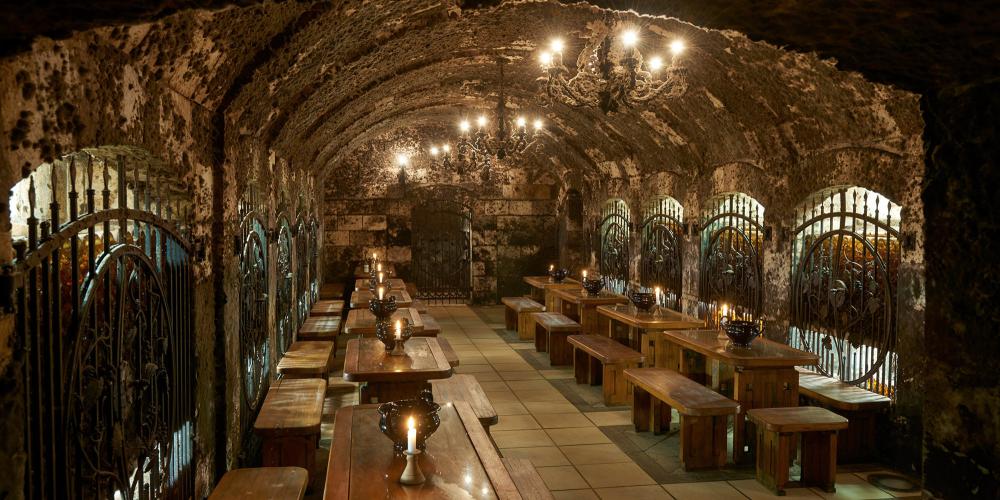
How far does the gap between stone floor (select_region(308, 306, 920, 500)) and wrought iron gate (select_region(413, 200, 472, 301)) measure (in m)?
6.09

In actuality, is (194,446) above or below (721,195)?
below

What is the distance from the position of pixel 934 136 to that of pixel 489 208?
1328 cm

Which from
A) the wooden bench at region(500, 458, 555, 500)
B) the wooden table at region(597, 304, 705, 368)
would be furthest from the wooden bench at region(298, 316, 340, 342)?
the wooden bench at region(500, 458, 555, 500)

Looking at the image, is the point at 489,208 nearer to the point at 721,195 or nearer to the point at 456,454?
the point at 721,195

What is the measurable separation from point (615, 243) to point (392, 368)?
25.5ft

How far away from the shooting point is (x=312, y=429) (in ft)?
16.1

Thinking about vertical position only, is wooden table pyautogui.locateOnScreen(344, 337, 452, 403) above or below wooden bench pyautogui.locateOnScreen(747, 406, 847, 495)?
above

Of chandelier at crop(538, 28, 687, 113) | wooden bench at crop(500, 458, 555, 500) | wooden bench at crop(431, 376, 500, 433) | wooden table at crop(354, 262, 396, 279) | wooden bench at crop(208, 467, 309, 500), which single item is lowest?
wooden bench at crop(500, 458, 555, 500)

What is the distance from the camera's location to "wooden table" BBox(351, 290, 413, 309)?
9.10m

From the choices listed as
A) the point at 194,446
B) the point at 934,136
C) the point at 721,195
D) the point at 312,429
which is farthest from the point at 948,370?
the point at 721,195

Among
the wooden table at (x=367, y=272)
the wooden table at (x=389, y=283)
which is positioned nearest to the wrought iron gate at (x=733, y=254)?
the wooden table at (x=389, y=283)

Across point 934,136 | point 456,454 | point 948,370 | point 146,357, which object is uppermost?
point 934,136

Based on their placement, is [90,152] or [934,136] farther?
[90,152]

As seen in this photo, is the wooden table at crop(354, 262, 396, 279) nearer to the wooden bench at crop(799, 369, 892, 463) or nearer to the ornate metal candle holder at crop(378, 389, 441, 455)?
the wooden bench at crop(799, 369, 892, 463)
